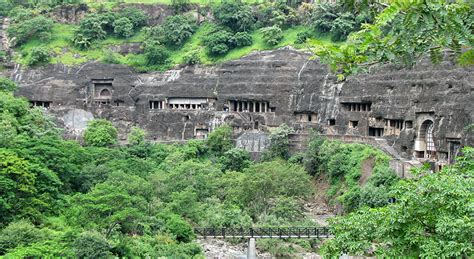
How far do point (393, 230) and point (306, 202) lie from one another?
104 feet

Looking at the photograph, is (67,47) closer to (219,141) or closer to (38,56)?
(38,56)

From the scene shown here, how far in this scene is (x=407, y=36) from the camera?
662 centimetres

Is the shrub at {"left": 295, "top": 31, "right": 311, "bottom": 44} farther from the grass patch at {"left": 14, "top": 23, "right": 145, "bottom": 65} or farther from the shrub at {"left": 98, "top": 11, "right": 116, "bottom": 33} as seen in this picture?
the shrub at {"left": 98, "top": 11, "right": 116, "bottom": 33}

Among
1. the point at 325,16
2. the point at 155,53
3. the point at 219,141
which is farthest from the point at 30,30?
the point at 325,16

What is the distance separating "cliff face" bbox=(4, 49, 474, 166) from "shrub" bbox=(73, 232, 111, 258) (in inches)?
792

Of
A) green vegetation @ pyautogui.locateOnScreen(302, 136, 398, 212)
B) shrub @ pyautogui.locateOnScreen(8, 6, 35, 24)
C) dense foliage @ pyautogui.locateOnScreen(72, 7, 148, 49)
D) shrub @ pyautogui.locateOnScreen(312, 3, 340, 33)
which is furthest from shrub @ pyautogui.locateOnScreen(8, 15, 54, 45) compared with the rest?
green vegetation @ pyautogui.locateOnScreen(302, 136, 398, 212)

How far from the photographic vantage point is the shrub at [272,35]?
54.7m

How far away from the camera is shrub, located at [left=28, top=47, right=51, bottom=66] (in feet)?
185

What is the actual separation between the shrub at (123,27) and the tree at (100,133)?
14.7 meters

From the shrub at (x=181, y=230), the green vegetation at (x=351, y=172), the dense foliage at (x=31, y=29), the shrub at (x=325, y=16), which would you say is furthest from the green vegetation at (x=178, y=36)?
the shrub at (x=181, y=230)

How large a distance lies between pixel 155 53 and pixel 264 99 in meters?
13.0

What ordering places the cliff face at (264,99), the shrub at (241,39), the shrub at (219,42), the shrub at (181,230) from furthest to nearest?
the shrub at (241,39), the shrub at (219,42), the cliff face at (264,99), the shrub at (181,230)

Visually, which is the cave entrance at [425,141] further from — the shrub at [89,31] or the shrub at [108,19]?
the shrub at [108,19]

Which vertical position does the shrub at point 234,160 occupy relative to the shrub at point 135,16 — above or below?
below
